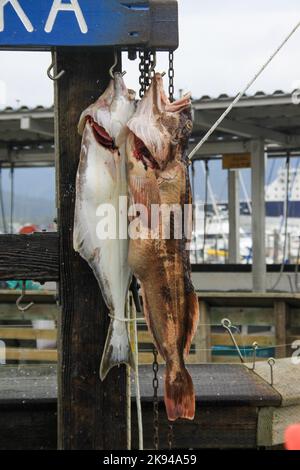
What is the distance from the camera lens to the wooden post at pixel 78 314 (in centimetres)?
306

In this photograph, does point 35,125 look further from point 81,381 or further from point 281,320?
point 81,381

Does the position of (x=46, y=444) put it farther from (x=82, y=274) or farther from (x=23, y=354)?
(x=23, y=354)

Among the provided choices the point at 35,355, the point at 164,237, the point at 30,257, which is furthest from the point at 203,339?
the point at 164,237

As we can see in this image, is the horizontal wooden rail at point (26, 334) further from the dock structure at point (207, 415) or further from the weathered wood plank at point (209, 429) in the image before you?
the weathered wood plank at point (209, 429)

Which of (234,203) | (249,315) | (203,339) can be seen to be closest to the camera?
(203,339)

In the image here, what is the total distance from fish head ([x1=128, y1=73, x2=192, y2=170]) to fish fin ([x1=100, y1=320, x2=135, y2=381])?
652 millimetres

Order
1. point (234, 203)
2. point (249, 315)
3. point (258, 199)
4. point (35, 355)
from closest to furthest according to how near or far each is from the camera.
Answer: point (35, 355), point (249, 315), point (258, 199), point (234, 203)

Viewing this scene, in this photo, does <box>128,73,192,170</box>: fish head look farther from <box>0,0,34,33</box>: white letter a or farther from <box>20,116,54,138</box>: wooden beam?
<box>20,116,54,138</box>: wooden beam

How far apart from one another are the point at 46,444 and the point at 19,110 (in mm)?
7959

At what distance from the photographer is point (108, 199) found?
2.89m

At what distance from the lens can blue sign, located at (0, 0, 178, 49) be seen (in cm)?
295

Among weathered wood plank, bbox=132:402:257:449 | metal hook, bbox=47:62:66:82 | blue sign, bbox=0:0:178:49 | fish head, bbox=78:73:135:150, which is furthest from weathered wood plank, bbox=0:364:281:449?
blue sign, bbox=0:0:178:49

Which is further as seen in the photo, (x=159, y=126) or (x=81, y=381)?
(x=81, y=381)

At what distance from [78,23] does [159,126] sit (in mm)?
579
